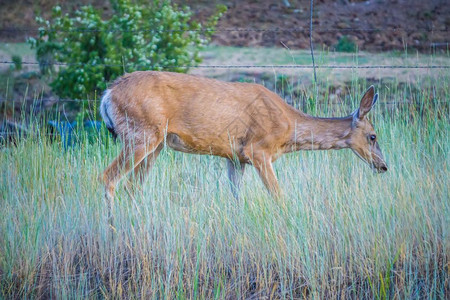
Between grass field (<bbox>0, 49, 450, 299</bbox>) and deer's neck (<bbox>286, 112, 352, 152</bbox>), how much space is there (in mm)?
1091

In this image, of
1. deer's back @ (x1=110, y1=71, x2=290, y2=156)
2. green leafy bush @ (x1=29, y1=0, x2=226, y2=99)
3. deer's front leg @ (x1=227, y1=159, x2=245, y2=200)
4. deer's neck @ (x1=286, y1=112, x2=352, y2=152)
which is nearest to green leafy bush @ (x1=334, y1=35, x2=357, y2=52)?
green leafy bush @ (x1=29, y1=0, x2=226, y2=99)

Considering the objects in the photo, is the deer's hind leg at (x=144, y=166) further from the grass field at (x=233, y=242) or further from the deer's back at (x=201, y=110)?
the grass field at (x=233, y=242)

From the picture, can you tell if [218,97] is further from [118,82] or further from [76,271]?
[76,271]

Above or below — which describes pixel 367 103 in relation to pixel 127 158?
above

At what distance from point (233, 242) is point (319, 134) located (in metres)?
2.47

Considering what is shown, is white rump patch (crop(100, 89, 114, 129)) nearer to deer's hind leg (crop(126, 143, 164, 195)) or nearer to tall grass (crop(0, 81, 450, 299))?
deer's hind leg (crop(126, 143, 164, 195))

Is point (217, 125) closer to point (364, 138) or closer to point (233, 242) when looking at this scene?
point (364, 138)

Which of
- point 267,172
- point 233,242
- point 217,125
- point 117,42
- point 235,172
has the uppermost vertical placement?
point 217,125

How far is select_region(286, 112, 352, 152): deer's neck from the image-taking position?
25.3ft

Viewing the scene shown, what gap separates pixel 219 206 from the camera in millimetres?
6184

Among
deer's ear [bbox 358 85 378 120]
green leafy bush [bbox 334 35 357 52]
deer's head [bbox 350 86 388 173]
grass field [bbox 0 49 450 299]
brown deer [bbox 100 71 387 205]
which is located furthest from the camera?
green leafy bush [bbox 334 35 357 52]

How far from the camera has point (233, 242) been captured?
5.68 metres

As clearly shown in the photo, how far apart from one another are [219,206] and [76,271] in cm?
134

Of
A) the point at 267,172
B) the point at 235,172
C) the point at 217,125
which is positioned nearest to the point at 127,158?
the point at 217,125
